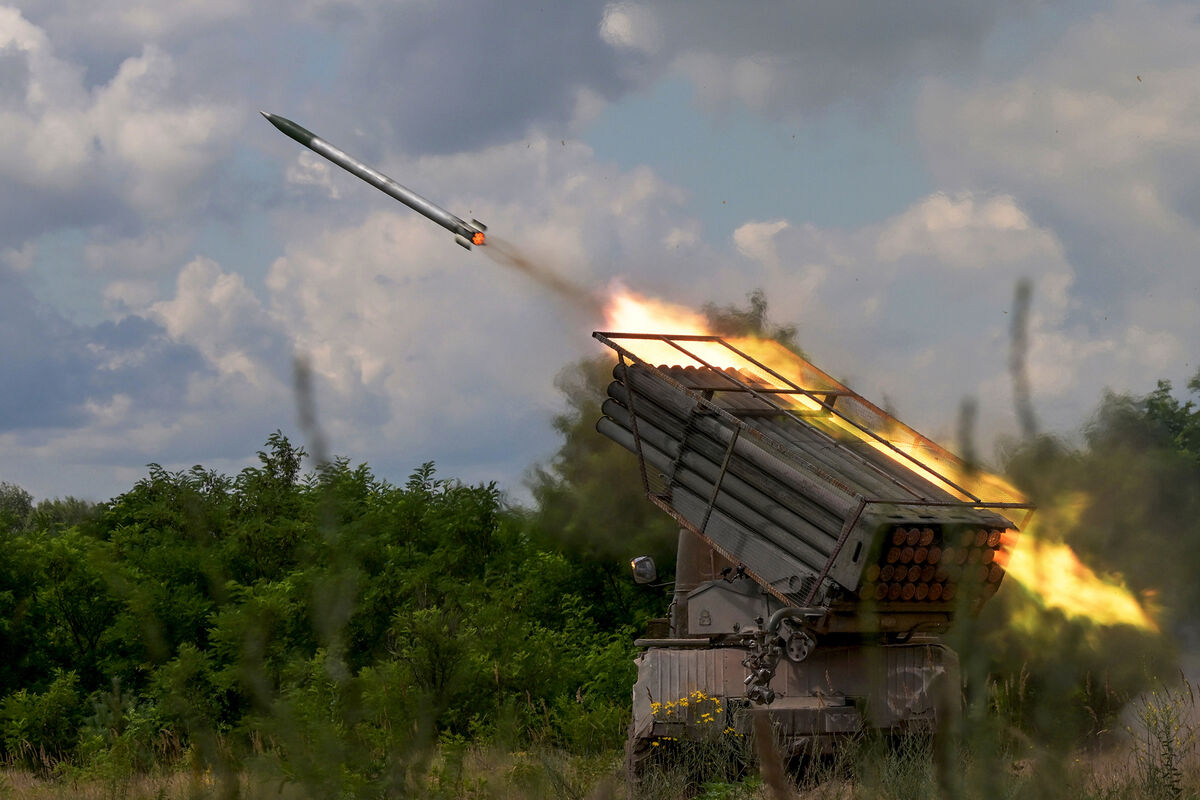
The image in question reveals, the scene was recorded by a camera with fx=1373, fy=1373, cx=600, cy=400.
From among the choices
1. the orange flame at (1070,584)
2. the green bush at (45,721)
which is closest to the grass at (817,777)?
the orange flame at (1070,584)

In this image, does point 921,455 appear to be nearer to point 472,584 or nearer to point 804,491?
point 804,491

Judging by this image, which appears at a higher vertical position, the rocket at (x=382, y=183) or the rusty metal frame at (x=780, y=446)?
the rocket at (x=382, y=183)

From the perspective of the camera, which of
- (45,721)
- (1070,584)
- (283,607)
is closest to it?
(1070,584)

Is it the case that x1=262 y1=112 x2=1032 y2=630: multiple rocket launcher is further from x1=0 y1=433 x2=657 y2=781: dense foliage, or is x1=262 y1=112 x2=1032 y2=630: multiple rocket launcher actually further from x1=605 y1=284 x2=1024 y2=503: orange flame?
x1=0 y1=433 x2=657 y2=781: dense foliage

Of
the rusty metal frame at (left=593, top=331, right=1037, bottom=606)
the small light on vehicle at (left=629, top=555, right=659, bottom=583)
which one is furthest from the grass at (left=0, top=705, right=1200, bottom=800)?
the small light on vehicle at (left=629, top=555, right=659, bottom=583)

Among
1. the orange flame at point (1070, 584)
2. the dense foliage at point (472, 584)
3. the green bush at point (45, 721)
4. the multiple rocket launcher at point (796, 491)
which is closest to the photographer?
the multiple rocket launcher at point (796, 491)

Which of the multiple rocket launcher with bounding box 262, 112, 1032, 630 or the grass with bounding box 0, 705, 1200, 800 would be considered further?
the multiple rocket launcher with bounding box 262, 112, 1032, 630

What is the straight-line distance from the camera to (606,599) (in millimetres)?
23297

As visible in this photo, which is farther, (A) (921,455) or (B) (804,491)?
(A) (921,455)

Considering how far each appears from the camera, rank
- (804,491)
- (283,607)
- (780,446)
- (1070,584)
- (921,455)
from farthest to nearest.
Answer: (283,607), (921,455), (1070,584), (780,446), (804,491)

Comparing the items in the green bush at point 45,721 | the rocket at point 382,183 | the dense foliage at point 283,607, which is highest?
the rocket at point 382,183

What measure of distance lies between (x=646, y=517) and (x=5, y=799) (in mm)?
12283

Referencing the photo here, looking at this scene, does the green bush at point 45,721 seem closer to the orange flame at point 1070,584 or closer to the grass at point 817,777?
the grass at point 817,777

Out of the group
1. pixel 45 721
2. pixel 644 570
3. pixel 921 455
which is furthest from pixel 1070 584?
pixel 45 721
